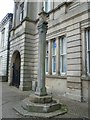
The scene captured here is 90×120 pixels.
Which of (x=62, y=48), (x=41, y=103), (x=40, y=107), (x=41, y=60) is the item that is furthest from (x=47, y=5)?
(x=40, y=107)

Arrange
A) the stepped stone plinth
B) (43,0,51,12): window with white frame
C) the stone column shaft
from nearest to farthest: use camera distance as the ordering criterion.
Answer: the stepped stone plinth < the stone column shaft < (43,0,51,12): window with white frame

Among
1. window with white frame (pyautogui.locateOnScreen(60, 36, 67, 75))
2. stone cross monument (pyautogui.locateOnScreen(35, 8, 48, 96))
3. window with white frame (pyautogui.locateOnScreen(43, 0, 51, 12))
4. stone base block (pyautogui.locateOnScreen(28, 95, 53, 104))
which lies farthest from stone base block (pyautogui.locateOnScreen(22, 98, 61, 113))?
window with white frame (pyautogui.locateOnScreen(43, 0, 51, 12))

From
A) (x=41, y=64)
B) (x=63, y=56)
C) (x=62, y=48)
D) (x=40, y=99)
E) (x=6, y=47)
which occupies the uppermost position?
(x=6, y=47)

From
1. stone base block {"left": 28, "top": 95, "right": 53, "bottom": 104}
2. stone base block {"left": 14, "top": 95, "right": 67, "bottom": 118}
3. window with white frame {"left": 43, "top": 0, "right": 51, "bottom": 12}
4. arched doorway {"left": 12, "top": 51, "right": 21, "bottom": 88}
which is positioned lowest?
stone base block {"left": 14, "top": 95, "right": 67, "bottom": 118}

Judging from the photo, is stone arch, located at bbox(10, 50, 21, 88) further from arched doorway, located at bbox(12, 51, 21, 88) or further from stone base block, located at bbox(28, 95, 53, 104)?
stone base block, located at bbox(28, 95, 53, 104)

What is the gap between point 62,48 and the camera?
1016 cm

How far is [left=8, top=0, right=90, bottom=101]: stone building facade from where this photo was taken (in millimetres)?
8234

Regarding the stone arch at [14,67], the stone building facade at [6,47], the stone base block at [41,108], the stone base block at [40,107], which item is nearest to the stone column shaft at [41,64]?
the stone base block at [41,108]

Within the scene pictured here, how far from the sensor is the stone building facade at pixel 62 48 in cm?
823

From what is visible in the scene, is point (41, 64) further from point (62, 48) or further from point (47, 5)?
point (47, 5)

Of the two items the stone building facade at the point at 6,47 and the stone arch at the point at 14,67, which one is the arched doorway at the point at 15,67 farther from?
the stone building facade at the point at 6,47

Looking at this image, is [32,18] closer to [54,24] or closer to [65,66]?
[54,24]

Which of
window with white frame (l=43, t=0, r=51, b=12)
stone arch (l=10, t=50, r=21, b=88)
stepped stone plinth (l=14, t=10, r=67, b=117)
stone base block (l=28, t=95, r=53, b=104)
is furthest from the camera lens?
stone arch (l=10, t=50, r=21, b=88)

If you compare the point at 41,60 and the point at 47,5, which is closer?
the point at 41,60
